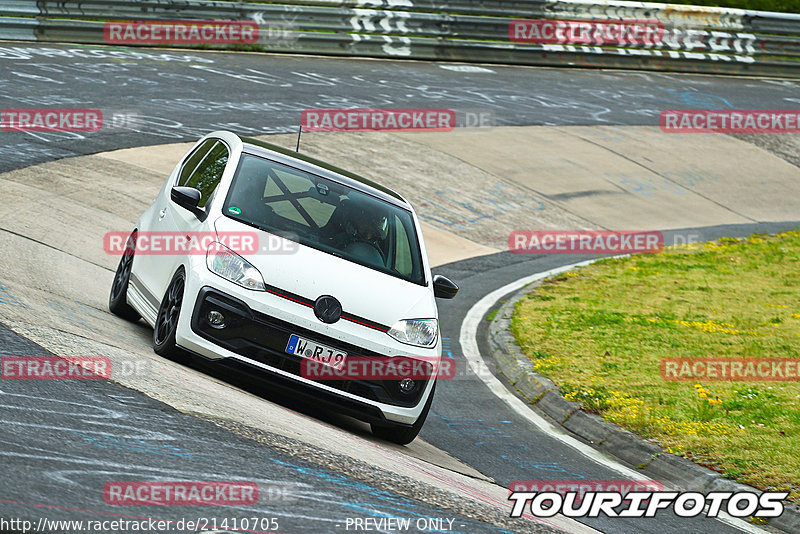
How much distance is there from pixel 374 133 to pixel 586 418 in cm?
1075

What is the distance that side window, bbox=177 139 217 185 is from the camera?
28.2 feet

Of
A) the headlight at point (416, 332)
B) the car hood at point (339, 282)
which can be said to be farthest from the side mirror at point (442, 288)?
the headlight at point (416, 332)

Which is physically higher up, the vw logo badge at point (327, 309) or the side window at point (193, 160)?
the side window at point (193, 160)

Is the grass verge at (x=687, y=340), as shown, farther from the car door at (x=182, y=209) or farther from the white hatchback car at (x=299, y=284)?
the car door at (x=182, y=209)

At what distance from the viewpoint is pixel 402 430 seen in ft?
23.6

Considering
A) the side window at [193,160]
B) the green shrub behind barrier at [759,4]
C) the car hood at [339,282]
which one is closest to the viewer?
the car hood at [339,282]

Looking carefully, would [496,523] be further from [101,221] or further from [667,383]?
[101,221]

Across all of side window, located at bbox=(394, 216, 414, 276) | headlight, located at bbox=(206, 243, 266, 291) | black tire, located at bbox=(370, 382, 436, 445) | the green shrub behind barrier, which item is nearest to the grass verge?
black tire, located at bbox=(370, 382, 436, 445)

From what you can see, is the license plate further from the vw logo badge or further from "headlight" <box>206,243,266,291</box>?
"headlight" <box>206,243,266,291</box>

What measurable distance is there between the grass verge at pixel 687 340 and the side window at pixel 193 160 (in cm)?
386

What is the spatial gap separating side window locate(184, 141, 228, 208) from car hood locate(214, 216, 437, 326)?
0.59m

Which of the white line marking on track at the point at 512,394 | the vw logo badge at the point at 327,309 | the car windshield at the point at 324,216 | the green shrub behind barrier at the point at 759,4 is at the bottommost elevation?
the white line marking on track at the point at 512,394

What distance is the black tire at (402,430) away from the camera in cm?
719

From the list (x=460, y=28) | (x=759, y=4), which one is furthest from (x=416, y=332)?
(x=759, y=4)
